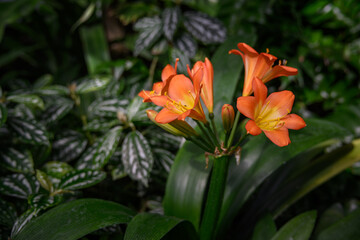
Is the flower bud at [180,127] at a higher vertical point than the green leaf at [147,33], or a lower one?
lower

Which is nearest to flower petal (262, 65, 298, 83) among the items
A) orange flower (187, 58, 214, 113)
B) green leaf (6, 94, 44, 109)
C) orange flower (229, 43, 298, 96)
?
orange flower (229, 43, 298, 96)

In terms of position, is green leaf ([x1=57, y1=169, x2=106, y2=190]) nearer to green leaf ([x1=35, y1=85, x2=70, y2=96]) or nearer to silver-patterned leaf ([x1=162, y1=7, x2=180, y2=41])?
green leaf ([x1=35, y1=85, x2=70, y2=96])

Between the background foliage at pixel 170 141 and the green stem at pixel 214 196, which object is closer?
the green stem at pixel 214 196

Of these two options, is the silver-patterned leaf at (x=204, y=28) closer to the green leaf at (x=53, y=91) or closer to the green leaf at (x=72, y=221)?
the green leaf at (x=53, y=91)

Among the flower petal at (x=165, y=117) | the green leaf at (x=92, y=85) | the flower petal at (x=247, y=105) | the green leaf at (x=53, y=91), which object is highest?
the flower petal at (x=247, y=105)

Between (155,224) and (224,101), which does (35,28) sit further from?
(155,224)

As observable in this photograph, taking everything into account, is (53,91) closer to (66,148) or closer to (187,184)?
(66,148)

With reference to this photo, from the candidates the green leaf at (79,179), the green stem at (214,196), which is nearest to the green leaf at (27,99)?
the green leaf at (79,179)

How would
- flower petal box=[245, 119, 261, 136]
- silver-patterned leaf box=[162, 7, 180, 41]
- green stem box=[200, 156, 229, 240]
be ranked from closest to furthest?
1. flower petal box=[245, 119, 261, 136]
2. green stem box=[200, 156, 229, 240]
3. silver-patterned leaf box=[162, 7, 180, 41]
